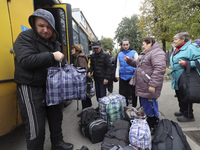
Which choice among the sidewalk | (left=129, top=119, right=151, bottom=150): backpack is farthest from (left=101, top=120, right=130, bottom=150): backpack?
the sidewalk

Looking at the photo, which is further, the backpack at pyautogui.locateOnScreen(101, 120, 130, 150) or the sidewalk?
the sidewalk

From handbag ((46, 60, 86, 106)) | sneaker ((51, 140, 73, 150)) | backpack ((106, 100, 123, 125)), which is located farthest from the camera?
backpack ((106, 100, 123, 125))

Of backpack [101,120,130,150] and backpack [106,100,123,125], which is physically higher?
backpack [106,100,123,125]

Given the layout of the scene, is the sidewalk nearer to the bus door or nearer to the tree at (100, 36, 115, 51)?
the bus door

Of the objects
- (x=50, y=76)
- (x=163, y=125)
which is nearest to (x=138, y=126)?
(x=163, y=125)

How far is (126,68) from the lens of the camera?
3.36 m

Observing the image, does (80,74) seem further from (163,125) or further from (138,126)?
(163,125)

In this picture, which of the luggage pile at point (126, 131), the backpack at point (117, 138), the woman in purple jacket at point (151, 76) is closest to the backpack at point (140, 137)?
the luggage pile at point (126, 131)

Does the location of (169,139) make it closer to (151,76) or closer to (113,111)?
(151,76)

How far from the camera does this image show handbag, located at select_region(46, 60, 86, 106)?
171cm

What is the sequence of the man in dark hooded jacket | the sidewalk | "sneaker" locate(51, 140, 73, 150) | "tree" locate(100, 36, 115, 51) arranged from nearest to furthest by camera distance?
the man in dark hooded jacket, "sneaker" locate(51, 140, 73, 150), the sidewalk, "tree" locate(100, 36, 115, 51)

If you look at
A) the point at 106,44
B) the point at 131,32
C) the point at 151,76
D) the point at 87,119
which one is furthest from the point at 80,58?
the point at 106,44

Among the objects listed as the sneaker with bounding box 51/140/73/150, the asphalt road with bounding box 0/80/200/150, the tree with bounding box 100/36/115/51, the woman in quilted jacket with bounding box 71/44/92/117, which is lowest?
the asphalt road with bounding box 0/80/200/150

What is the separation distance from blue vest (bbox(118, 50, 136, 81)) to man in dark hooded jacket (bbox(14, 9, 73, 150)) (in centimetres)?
200
